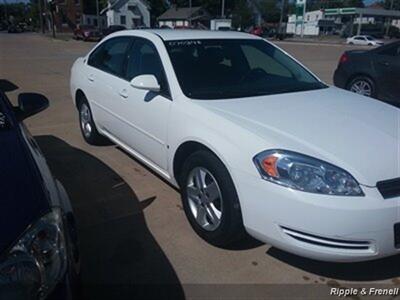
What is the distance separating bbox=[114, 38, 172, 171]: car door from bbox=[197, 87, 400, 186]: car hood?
499 millimetres

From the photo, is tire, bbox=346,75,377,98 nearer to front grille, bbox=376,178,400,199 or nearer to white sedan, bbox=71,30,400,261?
white sedan, bbox=71,30,400,261

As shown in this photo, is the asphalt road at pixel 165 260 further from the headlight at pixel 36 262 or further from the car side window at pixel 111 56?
the car side window at pixel 111 56

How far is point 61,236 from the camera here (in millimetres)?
1803

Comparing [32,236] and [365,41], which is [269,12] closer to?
[365,41]

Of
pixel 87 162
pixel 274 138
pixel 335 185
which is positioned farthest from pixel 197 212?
pixel 87 162

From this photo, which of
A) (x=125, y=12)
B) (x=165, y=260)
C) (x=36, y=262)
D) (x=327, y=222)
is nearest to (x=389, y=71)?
(x=327, y=222)

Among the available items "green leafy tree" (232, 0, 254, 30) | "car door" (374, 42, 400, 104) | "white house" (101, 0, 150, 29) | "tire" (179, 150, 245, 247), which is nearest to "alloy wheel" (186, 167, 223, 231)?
"tire" (179, 150, 245, 247)

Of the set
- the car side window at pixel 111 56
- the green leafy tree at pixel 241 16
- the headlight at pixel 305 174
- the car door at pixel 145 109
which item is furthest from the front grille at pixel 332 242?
the green leafy tree at pixel 241 16

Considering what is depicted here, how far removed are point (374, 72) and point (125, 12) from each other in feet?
208

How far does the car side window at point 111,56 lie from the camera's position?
14.3 ft

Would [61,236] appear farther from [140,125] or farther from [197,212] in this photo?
[140,125]

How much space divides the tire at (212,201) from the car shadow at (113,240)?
380 millimetres

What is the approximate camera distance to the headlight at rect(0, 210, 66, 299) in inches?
61.3

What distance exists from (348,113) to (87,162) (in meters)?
3.01
